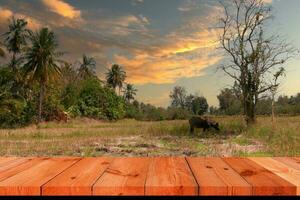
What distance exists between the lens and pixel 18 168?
223 centimetres

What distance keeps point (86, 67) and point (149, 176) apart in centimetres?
6054

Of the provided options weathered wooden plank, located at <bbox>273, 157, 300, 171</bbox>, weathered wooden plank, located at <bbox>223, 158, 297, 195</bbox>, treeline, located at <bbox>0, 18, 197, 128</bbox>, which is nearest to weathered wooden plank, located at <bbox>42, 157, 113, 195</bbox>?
weathered wooden plank, located at <bbox>223, 158, 297, 195</bbox>

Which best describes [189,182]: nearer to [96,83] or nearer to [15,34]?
[15,34]

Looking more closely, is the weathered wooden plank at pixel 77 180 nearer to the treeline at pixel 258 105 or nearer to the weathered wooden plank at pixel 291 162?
the weathered wooden plank at pixel 291 162

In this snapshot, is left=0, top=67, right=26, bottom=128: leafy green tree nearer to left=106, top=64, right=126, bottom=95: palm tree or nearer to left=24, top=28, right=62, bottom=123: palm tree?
left=24, top=28, right=62, bottom=123: palm tree

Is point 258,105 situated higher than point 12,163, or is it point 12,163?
point 258,105

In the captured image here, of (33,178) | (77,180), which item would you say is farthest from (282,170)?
(33,178)

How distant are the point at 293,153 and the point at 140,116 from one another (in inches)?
1790

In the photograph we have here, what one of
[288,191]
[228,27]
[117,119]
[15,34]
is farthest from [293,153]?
[117,119]

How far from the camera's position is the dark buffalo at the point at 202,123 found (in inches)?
877

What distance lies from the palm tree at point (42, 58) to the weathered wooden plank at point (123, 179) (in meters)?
37.0

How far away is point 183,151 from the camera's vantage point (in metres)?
12.9

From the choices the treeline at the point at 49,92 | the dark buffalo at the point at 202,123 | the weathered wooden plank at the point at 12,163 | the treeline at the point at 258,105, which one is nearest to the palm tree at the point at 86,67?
the treeline at the point at 49,92

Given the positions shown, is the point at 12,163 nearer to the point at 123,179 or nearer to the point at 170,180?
the point at 123,179
